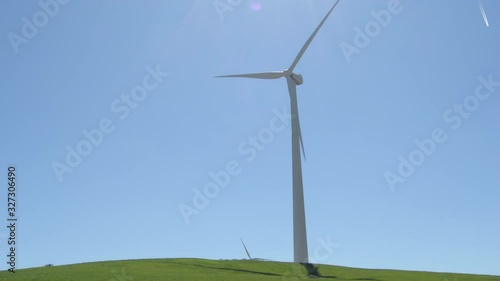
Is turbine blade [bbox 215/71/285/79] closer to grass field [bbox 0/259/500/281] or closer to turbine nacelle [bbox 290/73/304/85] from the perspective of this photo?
turbine nacelle [bbox 290/73/304/85]

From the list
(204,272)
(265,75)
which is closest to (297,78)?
(265,75)

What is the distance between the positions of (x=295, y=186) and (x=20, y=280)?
3808 centimetres

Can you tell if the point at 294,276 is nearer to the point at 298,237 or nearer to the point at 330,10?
the point at 298,237

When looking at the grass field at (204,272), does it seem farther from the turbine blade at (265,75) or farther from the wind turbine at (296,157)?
the turbine blade at (265,75)

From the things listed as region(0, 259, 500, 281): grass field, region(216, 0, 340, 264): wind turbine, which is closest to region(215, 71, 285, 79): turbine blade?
region(216, 0, 340, 264): wind turbine

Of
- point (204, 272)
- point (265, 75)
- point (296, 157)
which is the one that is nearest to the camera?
point (204, 272)

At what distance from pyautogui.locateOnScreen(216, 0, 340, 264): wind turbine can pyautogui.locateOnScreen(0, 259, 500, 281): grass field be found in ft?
9.67

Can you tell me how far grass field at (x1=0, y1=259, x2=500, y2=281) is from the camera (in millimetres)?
50188

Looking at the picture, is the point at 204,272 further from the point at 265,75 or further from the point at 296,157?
the point at 265,75

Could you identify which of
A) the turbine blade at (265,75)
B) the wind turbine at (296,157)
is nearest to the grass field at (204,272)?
the wind turbine at (296,157)

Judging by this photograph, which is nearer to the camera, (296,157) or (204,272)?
(204,272)

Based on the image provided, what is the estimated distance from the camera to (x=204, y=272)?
191 ft

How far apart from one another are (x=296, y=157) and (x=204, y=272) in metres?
22.6

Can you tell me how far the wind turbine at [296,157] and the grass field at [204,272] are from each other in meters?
2.95
